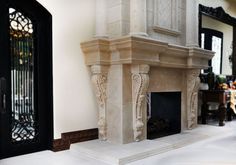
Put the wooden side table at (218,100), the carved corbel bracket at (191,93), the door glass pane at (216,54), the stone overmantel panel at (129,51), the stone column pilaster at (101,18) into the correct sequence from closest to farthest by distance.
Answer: the stone overmantel panel at (129,51)
the stone column pilaster at (101,18)
the carved corbel bracket at (191,93)
the wooden side table at (218,100)
the door glass pane at (216,54)

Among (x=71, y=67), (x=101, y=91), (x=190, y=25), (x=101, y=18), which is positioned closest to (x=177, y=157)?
(x=101, y=91)

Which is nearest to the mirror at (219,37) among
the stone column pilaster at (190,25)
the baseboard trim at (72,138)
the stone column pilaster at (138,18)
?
the stone column pilaster at (190,25)

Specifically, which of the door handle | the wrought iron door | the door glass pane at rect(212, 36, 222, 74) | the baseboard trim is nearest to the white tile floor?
the baseboard trim

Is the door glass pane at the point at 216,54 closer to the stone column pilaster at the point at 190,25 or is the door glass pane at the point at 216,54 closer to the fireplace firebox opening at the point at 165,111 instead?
the stone column pilaster at the point at 190,25

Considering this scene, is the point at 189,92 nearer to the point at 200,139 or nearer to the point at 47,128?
the point at 200,139

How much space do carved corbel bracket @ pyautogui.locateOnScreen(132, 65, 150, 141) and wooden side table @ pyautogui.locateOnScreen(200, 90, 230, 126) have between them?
202 centimetres

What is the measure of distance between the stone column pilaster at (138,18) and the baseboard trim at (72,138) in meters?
1.49

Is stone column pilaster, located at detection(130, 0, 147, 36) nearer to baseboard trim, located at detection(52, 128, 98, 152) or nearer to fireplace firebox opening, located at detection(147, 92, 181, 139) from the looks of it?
fireplace firebox opening, located at detection(147, 92, 181, 139)

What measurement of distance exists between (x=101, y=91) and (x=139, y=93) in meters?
0.51

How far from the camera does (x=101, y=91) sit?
3.25 m

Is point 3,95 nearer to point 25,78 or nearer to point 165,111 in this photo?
point 25,78

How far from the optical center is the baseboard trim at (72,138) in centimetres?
310

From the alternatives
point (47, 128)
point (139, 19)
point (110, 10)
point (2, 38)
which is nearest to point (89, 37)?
point (110, 10)

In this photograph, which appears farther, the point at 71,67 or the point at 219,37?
the point at 219,37
